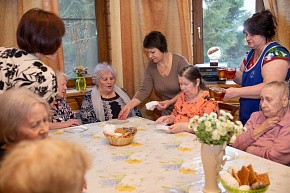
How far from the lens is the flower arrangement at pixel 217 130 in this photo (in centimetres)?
136

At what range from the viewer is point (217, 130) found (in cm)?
136

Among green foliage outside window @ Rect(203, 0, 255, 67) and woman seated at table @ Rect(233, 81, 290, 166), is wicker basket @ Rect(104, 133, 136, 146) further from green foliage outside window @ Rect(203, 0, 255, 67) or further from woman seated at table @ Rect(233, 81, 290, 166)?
green foliage outside window @ Rect(203, 0, 255, 67)

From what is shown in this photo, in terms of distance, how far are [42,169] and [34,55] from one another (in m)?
1.33

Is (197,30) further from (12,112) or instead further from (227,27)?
(12,112)

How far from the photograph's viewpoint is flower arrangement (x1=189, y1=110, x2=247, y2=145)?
1363 mm

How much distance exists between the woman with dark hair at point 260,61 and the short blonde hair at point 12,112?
4.53ft

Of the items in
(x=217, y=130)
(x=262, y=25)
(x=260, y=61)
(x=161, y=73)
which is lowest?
(x=217, y=130)

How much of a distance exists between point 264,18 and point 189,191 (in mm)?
1467

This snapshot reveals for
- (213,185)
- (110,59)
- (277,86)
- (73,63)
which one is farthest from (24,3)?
(213,185)

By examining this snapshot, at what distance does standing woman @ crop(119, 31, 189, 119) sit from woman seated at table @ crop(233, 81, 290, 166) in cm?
103

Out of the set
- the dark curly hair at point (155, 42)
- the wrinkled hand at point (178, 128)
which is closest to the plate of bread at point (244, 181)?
the wrinkled hand at point (178, 128)

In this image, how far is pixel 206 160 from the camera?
1451 mm

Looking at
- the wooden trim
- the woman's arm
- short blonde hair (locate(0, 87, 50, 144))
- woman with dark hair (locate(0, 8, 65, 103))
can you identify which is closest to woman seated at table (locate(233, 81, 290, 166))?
the woman's arm

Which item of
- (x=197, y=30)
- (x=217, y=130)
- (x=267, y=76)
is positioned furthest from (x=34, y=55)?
(x=197, y=30)
